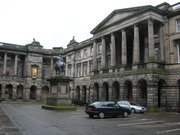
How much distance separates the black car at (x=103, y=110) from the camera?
2044 centimetres

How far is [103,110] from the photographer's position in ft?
67.8

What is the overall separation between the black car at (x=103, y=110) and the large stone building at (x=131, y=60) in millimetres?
12912

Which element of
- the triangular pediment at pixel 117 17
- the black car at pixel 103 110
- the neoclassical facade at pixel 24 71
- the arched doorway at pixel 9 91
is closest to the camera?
the black car at pixel 103 110

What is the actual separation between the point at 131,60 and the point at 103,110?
26.3 meters

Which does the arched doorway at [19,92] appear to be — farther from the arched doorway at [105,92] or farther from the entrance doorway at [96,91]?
the arched doorway at [105,92]

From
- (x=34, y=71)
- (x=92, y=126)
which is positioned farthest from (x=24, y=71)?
(x=92, y=126)

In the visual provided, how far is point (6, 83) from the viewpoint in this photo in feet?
204

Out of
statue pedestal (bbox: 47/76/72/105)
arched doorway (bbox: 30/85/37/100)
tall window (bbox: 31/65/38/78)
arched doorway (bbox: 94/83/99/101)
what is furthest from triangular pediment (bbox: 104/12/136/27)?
arched doorway (bbox: 30/85/37/100)

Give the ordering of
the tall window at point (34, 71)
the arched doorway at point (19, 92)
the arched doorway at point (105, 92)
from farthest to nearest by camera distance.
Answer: the tall window at point (34, 71)
the arched doorway at point (19, 92)
the arched doorway at point (105, 92)

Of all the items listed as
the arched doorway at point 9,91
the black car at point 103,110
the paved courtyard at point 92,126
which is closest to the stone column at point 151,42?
the black car at point 103,110

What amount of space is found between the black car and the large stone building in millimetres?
12912

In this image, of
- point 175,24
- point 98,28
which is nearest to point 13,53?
point 98,28

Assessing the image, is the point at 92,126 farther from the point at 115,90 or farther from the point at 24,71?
the point at 24,71

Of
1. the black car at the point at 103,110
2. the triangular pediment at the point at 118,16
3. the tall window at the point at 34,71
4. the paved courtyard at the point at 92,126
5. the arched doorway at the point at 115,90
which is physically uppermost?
the triangular pediment at the point at 118,16
